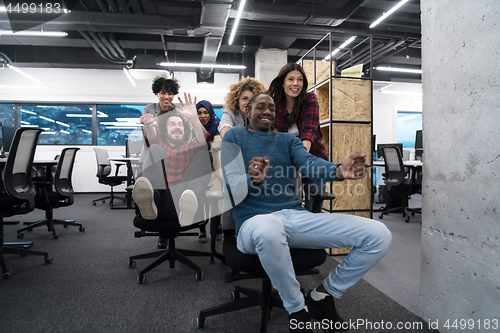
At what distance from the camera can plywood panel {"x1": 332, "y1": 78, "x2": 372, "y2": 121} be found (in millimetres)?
2475

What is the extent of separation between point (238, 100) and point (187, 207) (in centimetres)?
89

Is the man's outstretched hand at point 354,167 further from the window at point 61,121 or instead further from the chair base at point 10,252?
the window at point 61,121

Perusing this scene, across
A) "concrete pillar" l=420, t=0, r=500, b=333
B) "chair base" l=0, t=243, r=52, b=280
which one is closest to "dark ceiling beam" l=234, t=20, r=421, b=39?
"concrete pillar" l=420, t=0, r=500, b=333

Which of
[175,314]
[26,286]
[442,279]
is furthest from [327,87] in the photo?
[26,286]

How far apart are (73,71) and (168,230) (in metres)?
6.71

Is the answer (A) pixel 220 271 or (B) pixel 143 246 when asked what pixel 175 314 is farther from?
(B) pixel 143 246

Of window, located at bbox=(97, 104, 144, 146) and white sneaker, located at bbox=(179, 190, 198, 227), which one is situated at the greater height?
window, located at bbox=(97, 104, 144, 146)

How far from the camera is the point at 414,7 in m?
4.91

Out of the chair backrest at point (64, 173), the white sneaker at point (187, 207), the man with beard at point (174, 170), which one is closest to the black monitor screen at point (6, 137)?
the chair backrest at point (64, 173)

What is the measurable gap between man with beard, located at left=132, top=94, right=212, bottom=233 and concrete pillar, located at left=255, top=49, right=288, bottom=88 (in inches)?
175

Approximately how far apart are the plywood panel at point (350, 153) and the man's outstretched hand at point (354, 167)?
136 centimetres

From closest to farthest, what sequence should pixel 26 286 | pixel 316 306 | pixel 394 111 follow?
pixel 316 306 < pixel 26 286 < pixel 394 111

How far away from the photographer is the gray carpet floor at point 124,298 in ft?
4.53

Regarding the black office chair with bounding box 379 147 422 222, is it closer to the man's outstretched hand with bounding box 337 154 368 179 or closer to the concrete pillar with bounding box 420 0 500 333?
the concrete pillar with bounding box 420 0 500 333
